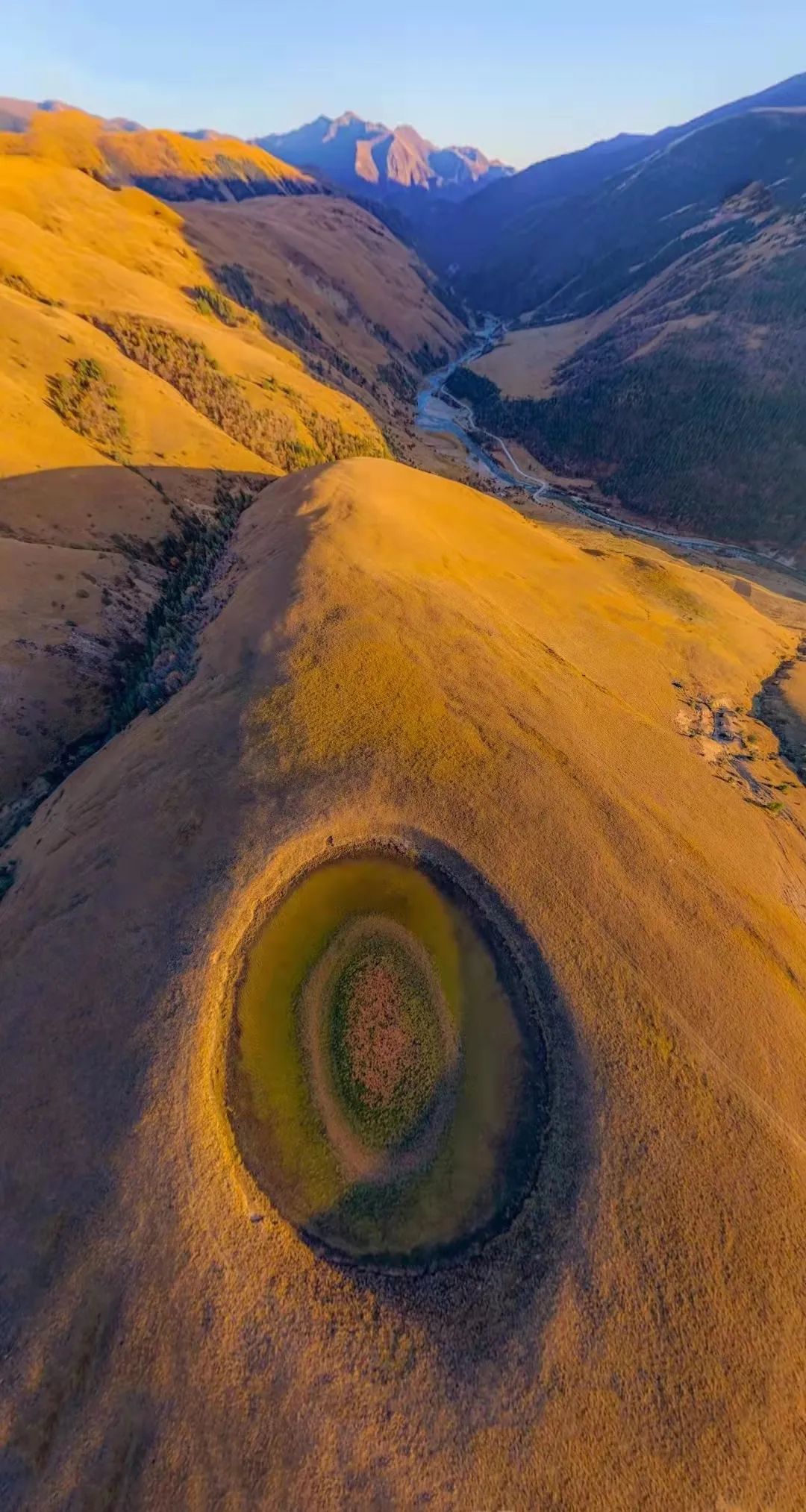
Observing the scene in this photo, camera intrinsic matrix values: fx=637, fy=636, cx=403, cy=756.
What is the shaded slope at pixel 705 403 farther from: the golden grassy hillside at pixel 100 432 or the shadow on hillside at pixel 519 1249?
the shadow on hillside at pixel 519 1249

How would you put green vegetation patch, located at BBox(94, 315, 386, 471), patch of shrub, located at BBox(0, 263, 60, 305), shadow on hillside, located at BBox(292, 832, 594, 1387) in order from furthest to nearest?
1. green vegetation patch, located at BBox(94, 315, 386, 471)
2. patch of shrub, located at BBox(0, 263, 60, 305)
3. shadow on hillside, located at BBox(292, 832, 594, 1387)

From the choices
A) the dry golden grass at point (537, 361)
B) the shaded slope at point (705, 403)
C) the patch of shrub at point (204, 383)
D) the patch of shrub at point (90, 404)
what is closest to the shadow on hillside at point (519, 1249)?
the patch of shrub at point (90, 404)

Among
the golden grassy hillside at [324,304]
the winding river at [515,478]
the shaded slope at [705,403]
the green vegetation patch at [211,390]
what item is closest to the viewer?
the green vegetation patch at [211,390]

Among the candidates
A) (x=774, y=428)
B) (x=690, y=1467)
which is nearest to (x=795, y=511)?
(x=774, y=428)

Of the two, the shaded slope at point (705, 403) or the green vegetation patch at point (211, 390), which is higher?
the shaded slope at point (705, 403)

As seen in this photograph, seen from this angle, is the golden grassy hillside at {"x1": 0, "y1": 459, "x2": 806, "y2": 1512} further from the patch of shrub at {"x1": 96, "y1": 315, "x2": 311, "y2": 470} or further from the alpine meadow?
the patch of shrub at {"x1": 96, "y1": 315, "x2": 311, "y2": 470}

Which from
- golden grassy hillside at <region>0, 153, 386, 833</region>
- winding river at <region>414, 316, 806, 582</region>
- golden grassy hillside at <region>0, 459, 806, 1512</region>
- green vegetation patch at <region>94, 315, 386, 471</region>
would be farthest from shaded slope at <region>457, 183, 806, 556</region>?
golden grassy hillside at <region>0, 459, 806, 1512</region>

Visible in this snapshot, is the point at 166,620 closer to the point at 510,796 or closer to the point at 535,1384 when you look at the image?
the point at 510,796

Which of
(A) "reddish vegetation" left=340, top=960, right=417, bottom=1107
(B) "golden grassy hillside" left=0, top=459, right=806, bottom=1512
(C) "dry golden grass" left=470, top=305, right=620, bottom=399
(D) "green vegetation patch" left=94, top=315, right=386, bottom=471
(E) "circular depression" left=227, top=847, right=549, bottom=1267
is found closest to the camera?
(B) "golden grassy hillside" left=0, top=459, right=806, bottom=1512
